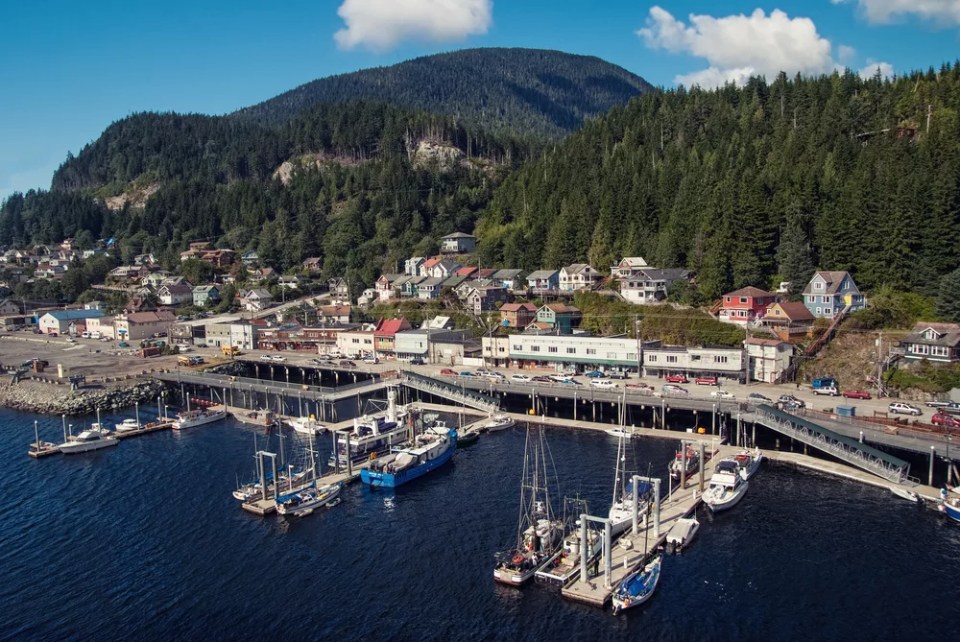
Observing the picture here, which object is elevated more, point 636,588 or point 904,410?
point 904,410

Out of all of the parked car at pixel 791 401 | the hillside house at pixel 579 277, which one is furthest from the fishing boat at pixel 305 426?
the hillside house at pixel 579 277

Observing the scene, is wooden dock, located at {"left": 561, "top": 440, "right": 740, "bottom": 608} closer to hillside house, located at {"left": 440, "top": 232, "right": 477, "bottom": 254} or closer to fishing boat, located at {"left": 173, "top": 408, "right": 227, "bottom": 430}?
fishing boat, located at {"left": 173, "top": 408, "right": 227, "bottom": 430}

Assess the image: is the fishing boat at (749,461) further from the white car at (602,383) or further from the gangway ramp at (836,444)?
the white car at (602,383)

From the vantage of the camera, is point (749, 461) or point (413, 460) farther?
point (413, 460)

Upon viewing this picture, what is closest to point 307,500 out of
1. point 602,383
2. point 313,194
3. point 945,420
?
point 602,383

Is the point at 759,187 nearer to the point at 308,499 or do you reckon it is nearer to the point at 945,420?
the point at 945,420

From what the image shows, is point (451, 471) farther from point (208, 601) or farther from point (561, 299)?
point (561, 299)
